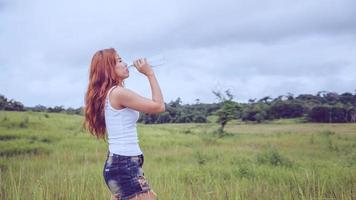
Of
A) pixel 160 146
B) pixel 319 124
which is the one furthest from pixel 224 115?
pixel 160 146

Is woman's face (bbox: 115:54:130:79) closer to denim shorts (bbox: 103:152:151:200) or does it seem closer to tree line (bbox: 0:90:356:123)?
denim shorts (bbox: 103:152:151:200)

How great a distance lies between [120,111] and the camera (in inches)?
103

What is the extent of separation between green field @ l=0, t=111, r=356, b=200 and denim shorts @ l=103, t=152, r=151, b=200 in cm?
172

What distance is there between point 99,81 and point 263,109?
137ft

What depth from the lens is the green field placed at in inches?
195

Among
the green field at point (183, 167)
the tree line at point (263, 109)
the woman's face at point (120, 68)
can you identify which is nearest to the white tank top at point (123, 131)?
the woman's face at point (120, 68)

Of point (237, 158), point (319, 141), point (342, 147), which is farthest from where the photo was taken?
point (319, 141)

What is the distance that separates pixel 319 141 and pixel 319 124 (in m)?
10.9

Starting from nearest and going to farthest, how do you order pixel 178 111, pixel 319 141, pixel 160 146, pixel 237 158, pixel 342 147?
pixel 237 158, pixel 160 146, pixel 342 147, pixel 319 141, pixel 178 111

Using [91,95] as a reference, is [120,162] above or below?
below

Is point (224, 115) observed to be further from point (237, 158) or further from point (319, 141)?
point (237, 158)

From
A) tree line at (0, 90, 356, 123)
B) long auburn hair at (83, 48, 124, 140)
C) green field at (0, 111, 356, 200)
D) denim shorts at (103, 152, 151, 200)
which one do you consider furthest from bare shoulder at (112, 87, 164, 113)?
tree line at (0, 90, 356, 123)

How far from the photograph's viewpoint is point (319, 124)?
1309 inches

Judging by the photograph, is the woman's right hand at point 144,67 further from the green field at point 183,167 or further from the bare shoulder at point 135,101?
the green field at point 183,167
